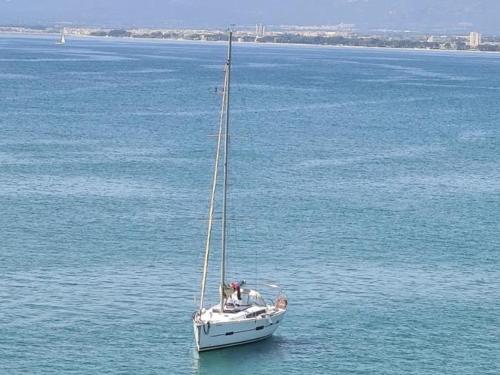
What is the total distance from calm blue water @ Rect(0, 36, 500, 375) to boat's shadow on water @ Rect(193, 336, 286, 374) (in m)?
0.07

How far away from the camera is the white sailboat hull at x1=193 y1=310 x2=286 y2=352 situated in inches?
1719

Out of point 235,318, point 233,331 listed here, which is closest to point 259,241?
point 235,318

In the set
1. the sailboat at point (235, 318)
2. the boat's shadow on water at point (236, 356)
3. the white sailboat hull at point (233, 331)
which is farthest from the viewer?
the sailboat at point (235, 318)

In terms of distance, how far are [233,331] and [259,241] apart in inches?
594

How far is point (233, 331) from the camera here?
44188 millimetres

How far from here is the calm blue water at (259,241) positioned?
44.8 metres

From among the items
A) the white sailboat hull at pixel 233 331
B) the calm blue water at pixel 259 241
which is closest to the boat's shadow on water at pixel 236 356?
the calm blue water at pixel 259 241

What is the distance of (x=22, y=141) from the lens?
90750 mm

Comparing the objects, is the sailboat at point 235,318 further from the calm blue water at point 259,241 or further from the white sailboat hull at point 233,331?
the calm blue water at point 259,241

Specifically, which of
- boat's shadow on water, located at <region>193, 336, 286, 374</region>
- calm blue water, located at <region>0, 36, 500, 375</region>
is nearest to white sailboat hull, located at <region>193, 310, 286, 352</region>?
boat's shadow on water, located at <region>193, 336, 286, 374</region>

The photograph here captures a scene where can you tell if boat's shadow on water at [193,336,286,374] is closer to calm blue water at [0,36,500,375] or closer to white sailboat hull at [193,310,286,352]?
calm blue water at [0,36,500,375]

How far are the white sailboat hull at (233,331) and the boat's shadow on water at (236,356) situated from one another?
0.59 ft

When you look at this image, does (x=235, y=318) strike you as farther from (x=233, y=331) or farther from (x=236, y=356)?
(x=236, y=356)

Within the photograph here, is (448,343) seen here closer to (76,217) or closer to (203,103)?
(76,217)
